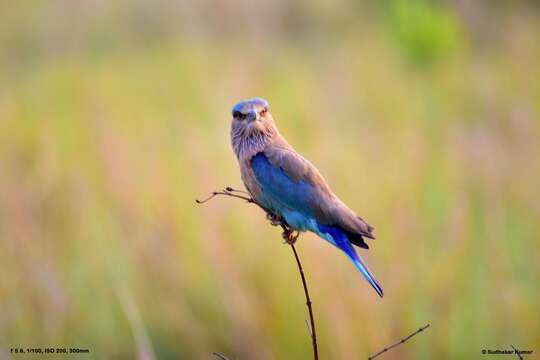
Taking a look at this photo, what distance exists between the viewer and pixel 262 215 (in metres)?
5.76

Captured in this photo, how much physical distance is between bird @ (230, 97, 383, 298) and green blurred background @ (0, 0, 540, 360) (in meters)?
1.61

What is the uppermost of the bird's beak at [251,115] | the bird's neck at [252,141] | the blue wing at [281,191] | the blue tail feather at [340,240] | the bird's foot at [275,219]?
→ the bird's beak at [251,115]

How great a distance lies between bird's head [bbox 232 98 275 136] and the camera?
3207 millimetres

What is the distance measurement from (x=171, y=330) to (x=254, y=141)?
240cm

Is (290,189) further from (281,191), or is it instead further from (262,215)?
(262,215)

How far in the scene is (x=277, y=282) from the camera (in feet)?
17.2

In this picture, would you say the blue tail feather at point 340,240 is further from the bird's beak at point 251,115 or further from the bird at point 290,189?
the bird's beak at point 251,115

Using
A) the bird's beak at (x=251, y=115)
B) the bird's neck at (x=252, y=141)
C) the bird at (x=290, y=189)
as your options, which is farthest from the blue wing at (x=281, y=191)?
the bird's beak at (x=251, y=115)

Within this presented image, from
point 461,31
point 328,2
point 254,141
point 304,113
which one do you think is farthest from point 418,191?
point 328,2

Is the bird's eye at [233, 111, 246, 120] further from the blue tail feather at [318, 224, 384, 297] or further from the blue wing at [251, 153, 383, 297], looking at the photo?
the blue tail feather at [318, 224, 384, 297]

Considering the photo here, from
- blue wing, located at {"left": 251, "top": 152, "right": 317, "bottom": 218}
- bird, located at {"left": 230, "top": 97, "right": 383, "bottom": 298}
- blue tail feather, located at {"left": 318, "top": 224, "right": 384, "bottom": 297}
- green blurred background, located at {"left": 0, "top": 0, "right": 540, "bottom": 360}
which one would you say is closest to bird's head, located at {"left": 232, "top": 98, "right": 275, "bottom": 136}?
bird, located at {"left": 230, "top": 97, "right": 383, "bottom": 298}

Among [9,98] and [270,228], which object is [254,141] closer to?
[270,228]

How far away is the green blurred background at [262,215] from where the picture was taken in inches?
199

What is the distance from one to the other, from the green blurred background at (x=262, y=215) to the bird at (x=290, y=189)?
1608 mm
